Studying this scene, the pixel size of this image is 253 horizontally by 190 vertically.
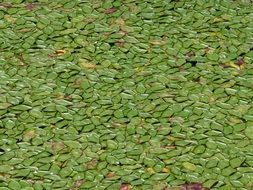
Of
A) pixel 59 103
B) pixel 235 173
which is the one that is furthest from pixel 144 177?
pixel 59 103

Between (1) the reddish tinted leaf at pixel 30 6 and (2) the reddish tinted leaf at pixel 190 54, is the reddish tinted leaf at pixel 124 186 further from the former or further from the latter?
(1) the reddish tinted leaf at pixel 30 6

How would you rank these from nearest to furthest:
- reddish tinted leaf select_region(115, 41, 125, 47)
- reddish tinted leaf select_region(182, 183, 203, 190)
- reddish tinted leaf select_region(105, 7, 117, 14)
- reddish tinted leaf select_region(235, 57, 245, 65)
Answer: reddish tinted leaf select_region(182, 183, 203, 190) → reddish tinted leaf select_region(235, 57, 245, 65) → reddish tinted leaf select_region(115, 41, 125, 47) → reddish tinted leaf select_region(105, 7, 117, 14)

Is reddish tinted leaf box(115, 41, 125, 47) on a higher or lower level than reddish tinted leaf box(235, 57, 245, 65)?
higher

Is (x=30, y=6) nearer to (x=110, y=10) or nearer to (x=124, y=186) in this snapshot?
(x=110, y=10)

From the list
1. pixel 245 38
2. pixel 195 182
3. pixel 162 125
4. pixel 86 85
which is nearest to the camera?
pixel 195 182

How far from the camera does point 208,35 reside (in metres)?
3.81

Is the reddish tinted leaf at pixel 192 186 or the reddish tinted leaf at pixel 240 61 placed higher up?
the reddish tinted leaf at pixel 240 61

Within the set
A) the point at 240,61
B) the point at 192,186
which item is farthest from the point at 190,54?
the point at 192,186

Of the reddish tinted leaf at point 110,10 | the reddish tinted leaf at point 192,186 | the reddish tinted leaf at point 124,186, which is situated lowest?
the reddish tinted leaf at point 124,186

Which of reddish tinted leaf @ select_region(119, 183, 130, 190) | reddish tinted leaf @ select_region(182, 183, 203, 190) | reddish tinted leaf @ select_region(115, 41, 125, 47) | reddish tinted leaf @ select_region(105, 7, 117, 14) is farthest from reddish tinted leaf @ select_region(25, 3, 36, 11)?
reddish tinted leaf @ select_region(182, 183, 203, 190)

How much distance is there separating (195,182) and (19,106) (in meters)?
0.86

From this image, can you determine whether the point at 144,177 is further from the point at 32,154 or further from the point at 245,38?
the point at 245,38

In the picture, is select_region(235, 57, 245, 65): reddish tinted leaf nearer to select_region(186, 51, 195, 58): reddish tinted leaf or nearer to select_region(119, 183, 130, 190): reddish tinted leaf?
select_region(186, 51, 195, 58): reddish tinted leaf

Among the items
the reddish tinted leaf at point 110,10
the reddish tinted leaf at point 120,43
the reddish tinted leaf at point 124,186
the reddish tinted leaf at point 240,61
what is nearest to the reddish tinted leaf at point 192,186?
the reddish tinted leaf at point 124,186
